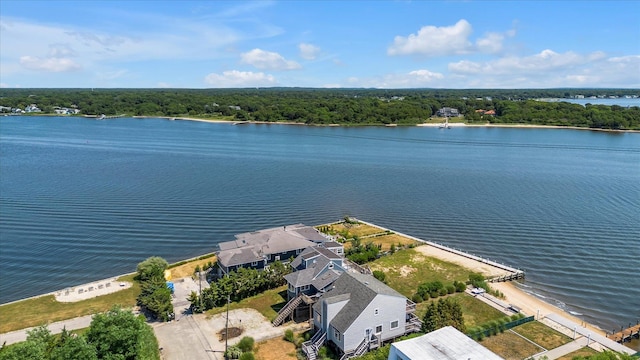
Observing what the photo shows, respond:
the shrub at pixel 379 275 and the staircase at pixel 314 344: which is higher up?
the shrub at pixel 379 275

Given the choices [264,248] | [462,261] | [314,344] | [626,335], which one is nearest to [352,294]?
[314,344]

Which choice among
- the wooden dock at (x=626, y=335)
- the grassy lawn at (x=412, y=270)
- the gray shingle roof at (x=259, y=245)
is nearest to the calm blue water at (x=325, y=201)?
the wooden dock at (x=626, y=335)

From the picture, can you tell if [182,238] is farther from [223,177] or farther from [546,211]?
[546,211]

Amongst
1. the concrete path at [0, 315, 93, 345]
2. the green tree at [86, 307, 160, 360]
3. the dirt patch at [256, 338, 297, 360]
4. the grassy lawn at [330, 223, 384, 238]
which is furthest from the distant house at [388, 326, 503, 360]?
the grassy lawn at [330, 223, 384, 238]

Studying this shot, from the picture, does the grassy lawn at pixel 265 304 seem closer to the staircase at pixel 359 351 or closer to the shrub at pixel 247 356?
the shrub at pixel 247 356

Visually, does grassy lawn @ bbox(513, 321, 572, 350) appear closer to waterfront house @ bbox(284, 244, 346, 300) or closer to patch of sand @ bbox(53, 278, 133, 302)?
waterfront house @ bbox(284, 244, 346, 300)

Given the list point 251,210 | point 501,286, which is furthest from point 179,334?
point 251,210
